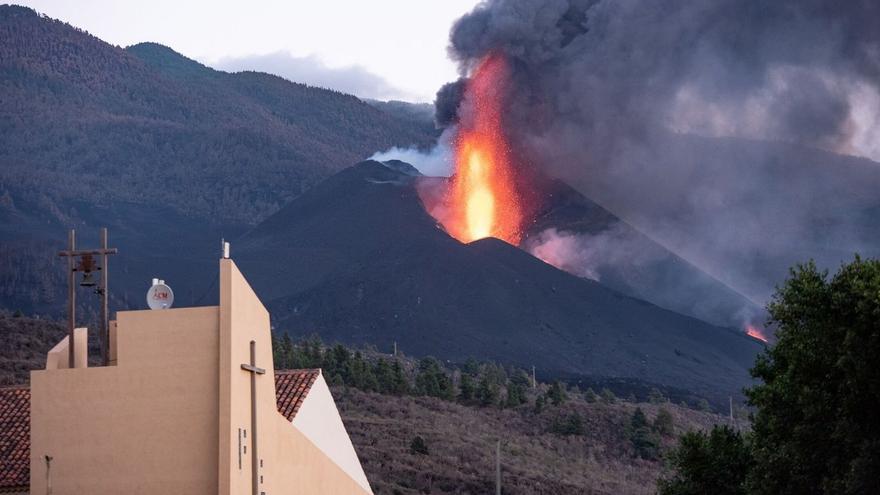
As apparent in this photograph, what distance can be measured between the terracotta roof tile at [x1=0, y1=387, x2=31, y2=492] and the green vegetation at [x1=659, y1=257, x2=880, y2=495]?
15087mm

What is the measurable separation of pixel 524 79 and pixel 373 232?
24.2 metres

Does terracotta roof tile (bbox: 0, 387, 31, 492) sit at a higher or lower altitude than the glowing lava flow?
lower

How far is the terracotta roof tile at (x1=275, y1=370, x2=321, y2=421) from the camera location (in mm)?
37469

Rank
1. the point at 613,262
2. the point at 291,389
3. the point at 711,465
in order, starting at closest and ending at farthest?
the point at 291,389
the point at 711,465
the point at 613,262

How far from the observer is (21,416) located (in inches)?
1468

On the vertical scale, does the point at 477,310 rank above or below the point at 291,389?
above

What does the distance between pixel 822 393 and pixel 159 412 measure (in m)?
12.6

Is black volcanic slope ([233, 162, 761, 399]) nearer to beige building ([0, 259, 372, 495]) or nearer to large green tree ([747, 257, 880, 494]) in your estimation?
large green tree ([747, 257, 880, 494])

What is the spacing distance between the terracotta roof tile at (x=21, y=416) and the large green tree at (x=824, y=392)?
10.3 metres

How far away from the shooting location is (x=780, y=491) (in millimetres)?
33938

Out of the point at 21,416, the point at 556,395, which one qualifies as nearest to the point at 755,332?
the point at 556,395

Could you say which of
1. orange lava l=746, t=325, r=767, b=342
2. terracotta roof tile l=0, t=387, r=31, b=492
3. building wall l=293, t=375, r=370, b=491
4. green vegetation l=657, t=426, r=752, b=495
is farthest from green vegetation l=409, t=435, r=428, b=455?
orange lava l=746, t=325, r=767, b=342

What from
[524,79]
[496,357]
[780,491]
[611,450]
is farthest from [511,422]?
[524,79]

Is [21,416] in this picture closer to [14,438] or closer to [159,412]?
[14,438]
